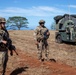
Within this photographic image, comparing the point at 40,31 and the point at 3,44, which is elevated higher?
the point at 40,31

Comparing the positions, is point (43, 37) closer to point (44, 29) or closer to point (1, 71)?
point (44, 29)

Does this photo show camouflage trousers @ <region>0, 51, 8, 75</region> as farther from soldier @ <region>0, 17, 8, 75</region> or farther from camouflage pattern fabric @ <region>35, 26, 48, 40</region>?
camouflage pattern fabric @ <region>35, 26, 48, 40</region>

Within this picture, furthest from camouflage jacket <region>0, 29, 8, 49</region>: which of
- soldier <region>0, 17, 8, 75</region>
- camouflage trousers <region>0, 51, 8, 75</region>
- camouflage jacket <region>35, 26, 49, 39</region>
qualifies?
camouflage jacket <region>35, 26, 49, 39</region>

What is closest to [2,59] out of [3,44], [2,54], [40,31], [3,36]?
[2,54]

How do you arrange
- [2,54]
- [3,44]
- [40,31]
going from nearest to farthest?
1. [3,44]
2. [2,54]
3. [40,31]

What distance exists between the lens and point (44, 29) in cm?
1210

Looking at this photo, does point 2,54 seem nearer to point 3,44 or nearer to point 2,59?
point 2,59

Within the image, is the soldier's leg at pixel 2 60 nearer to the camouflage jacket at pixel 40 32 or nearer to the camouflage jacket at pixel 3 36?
the camouflage jacket at pixel 3 36

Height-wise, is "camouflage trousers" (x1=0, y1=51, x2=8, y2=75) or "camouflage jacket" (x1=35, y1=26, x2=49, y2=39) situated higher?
"camouflage jacket" (x1=35, y1=26, x2=49, y2=39)

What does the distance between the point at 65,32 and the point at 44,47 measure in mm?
8428

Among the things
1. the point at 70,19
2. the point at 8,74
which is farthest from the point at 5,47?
the point at 70,19


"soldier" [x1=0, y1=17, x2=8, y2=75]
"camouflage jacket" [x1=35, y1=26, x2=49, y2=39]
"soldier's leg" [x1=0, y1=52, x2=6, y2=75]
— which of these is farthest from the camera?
"camouflage jacket" [x1=35, y1=26, x2=49, y2=39]

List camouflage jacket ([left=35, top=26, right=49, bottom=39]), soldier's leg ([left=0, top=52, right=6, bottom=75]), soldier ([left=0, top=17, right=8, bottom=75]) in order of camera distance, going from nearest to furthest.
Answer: soldier ([left=0, top=17, right=8, bottom=75]) → soldier's leg ([left=0, top=52, right=6, bottom=75]) → camouflage jacket ([left=35, top=26, right=49, bottom=39])

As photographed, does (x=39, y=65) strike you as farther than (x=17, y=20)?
No
